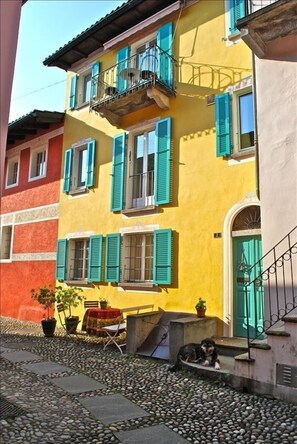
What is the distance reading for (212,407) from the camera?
436cm

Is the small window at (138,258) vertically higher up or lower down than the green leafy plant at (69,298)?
higher up

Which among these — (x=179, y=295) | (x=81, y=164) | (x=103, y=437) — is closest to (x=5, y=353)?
(x=179, y=295)

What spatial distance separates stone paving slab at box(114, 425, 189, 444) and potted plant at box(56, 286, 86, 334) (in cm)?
628

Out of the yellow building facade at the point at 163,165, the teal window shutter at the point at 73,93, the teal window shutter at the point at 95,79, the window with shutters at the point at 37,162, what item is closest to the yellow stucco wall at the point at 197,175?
the yellow building facade at the point at 163,165

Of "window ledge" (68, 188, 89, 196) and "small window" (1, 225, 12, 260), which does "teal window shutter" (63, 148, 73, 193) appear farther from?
"small window" (1, 225, 12, 260)

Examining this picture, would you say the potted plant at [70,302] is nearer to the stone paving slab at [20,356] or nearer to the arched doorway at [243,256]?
the stone paving slab at [20,356]

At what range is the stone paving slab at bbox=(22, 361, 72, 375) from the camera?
6.00m

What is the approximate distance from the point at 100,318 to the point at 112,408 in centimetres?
468

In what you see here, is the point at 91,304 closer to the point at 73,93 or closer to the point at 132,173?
the point at 132,173

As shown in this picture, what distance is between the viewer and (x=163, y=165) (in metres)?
9.04

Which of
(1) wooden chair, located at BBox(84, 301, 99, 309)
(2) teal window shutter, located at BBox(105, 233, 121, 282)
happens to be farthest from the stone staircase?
(1) wooden chair, located at BBox(84, 301, 99, 309)

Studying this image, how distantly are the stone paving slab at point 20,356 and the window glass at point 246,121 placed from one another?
19.7ft

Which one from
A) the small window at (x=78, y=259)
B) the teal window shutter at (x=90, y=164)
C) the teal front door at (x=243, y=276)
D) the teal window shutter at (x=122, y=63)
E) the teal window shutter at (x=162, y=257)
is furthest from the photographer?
the small window at (x=78, y=259)

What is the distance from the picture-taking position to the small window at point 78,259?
11.2 m
